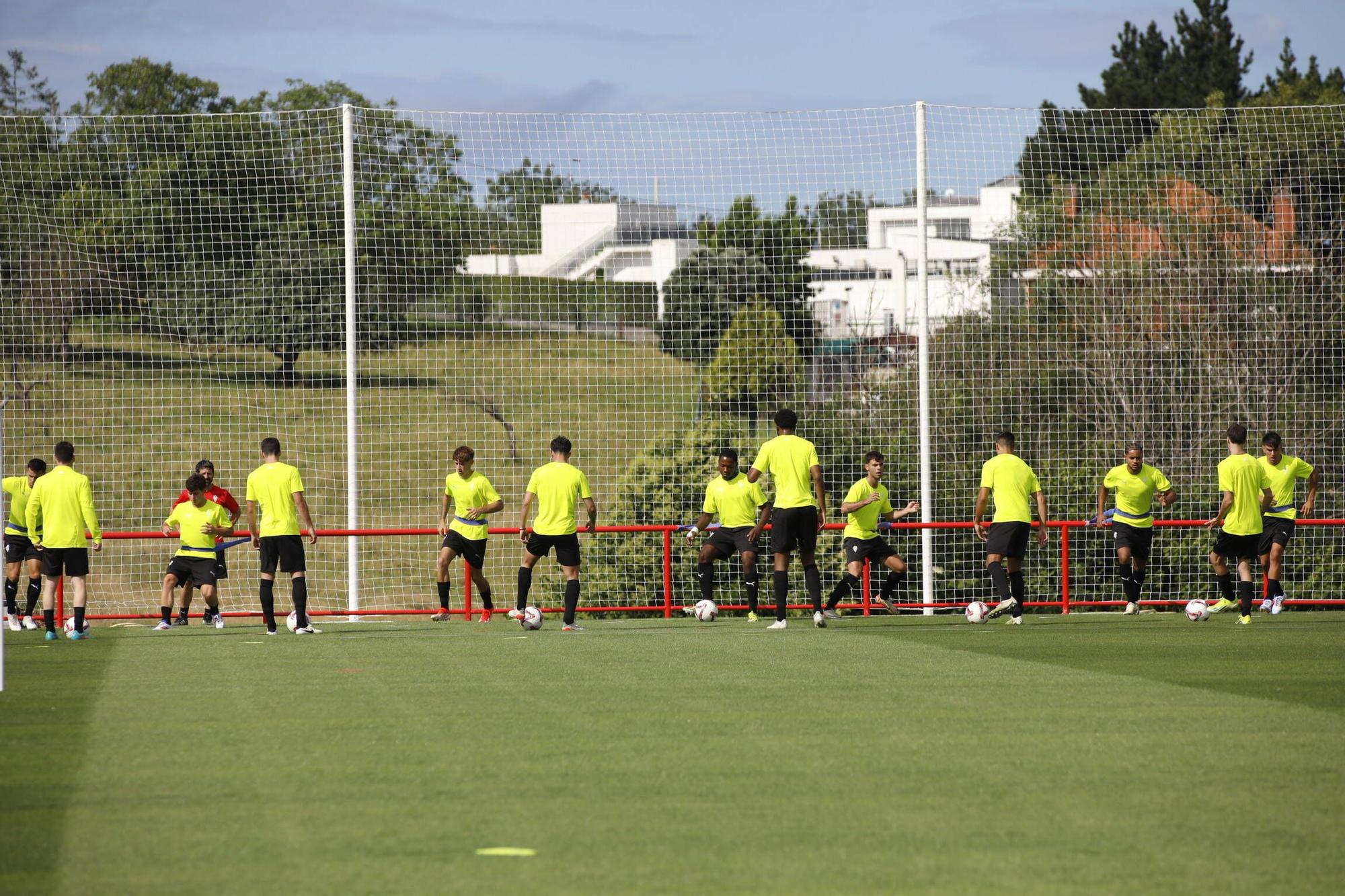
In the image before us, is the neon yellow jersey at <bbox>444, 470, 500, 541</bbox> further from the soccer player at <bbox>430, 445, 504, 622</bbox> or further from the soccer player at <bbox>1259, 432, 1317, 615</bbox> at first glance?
the soccer player at <bbox>1259, 432, 1317, 615</bbox>

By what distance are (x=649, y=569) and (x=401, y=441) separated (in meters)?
4.53

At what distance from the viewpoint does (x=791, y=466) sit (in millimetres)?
14625

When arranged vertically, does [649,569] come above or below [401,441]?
below

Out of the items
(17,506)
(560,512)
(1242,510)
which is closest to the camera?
(560,512)

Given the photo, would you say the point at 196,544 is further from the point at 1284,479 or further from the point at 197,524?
the point at 1284,479

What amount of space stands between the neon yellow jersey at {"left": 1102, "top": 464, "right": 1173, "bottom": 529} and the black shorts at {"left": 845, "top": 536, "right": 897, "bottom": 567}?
2.75 metres

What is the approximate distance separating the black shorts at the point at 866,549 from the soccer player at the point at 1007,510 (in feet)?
5.63

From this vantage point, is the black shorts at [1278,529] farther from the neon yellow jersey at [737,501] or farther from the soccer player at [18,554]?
the soccer player at [18,554]

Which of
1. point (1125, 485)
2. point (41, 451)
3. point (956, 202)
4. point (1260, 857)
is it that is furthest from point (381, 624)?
point (956, 202)

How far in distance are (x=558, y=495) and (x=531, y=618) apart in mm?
1257

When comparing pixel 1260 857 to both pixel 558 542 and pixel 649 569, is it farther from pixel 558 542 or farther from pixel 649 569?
pixel 649 569

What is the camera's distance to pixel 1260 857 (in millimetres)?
5145

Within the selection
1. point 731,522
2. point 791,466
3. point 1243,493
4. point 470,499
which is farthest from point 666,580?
point 1243,493

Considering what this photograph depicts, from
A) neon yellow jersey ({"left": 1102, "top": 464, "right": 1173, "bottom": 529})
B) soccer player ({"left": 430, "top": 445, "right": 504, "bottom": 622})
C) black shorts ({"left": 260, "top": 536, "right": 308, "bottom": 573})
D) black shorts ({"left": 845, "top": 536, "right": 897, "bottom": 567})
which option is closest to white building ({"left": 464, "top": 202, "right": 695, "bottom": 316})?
soccer player ({"left": 430, "top": 445, "right": 504, "bottom": 622})
